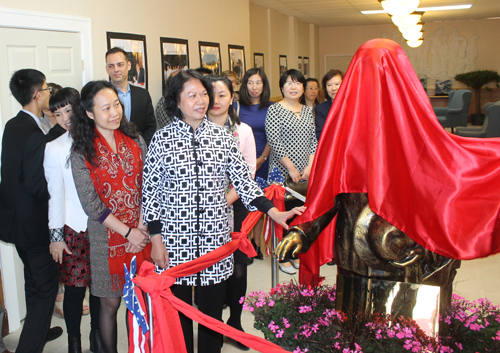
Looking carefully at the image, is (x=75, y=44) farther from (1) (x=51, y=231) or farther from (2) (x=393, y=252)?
(2) (x=393, y=252)

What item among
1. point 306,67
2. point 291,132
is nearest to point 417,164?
point 291,132

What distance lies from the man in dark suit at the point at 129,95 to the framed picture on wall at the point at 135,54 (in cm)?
32

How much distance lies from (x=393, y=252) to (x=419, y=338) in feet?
1.08

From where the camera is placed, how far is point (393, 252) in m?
1.65

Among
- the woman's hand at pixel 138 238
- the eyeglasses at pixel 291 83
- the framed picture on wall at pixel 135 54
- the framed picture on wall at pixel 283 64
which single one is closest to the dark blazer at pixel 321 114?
the eyeglasses at pixel 291 83

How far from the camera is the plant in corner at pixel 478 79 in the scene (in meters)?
13.4

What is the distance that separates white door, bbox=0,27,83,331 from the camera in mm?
3023

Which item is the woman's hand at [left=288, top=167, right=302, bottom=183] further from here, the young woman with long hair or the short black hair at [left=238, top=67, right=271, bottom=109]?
the young woman with long hair

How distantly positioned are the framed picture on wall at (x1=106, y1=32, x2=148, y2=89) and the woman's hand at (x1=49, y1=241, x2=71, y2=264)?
226 cm

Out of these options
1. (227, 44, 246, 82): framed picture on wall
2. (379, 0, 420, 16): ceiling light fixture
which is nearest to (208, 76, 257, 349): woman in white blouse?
(379, 0, 420, 16): ceiling light fixture

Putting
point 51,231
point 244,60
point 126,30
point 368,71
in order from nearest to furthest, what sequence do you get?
point 368,71 → point 51,231 → point 126,30 → point 244,60

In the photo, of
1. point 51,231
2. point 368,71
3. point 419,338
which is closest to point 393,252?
point 419,338

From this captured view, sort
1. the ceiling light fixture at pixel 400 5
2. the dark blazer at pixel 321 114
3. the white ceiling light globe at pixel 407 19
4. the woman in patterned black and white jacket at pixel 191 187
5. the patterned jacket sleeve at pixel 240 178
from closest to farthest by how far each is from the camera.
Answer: the woman in patterned black and white jacket at pixel 191 187 → the patterned jacket sleeve at pixel 240 178 → the dark blazer at pixel 321 114 → the ceiling light fixture at pixel 400 5 → the white ceiling light globe at pixel 407 19

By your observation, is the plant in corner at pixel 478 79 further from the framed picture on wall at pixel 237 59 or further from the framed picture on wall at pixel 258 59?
the framed picture on wall at pixel 237 59
